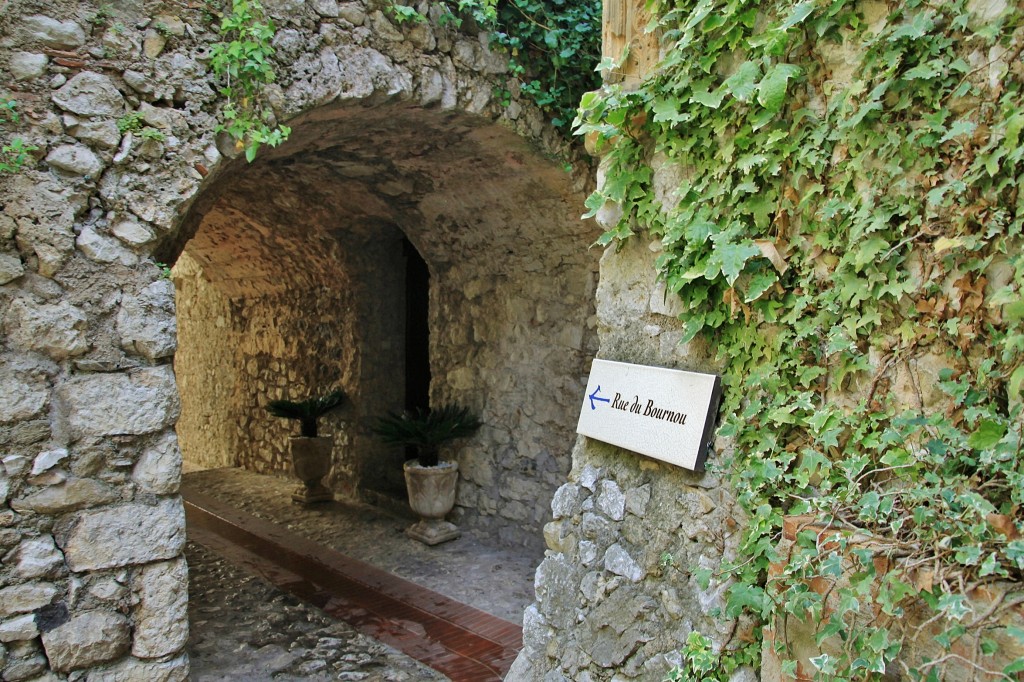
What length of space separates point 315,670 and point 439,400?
2704 millimetres

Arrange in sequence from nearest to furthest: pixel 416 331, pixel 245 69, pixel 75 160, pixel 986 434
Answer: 1. pixel 986 434
2. pixel 75 160
3. pixel 245 69
4. pixel 416 331

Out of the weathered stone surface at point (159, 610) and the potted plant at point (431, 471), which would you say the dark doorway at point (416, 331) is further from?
the weathered stone surface at point (159, 610)

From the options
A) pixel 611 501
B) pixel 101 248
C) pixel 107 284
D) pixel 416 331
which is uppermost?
pixel 101 248

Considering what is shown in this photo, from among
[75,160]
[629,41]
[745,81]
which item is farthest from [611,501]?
[75,160]

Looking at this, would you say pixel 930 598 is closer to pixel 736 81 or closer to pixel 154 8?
pixel 736 81

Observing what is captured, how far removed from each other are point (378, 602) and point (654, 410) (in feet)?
10.3

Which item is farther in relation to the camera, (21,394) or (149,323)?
(149,323)

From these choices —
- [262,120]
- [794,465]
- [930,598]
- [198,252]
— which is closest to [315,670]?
[262,120]

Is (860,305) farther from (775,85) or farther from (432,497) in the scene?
(432,497)

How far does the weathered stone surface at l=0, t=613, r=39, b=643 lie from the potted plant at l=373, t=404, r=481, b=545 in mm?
2987

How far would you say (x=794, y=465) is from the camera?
5.23 ft

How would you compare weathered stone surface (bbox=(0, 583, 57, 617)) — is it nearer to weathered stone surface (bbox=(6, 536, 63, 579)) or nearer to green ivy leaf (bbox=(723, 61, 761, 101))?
weathered stone surface (bbox=(6, 536, 63, 579))

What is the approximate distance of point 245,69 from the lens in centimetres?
295

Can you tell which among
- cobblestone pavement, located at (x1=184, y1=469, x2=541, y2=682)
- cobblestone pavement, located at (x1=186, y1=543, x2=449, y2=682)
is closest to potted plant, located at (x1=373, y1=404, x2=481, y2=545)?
cobblestone pavement, located at (x1=184, y1=469, x2=541, y2=682)
